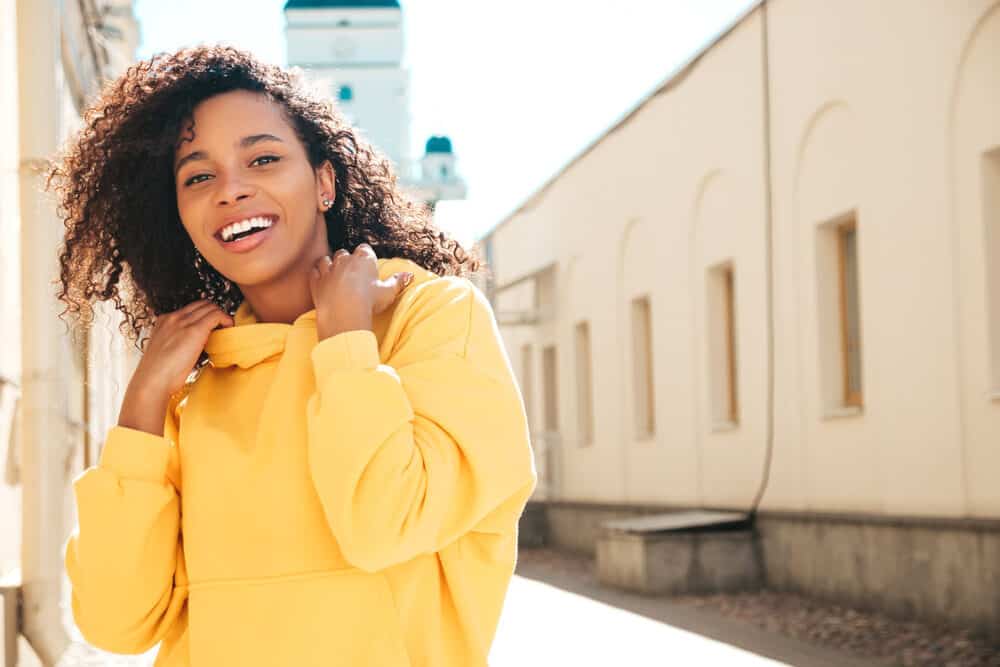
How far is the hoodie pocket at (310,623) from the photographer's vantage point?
2062 mm

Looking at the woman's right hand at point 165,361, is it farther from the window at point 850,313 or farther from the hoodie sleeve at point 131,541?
the window at point 850,313

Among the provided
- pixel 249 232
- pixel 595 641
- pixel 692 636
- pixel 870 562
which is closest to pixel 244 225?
pixel 249 232

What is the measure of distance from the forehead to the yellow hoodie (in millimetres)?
293

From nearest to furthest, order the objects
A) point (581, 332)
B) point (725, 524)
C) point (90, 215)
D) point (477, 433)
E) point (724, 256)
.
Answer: point (477, 433)
point (90, 215)
point (725, 524)
point (724, 256)
point (581, 332)

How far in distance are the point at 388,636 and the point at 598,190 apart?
757 inches

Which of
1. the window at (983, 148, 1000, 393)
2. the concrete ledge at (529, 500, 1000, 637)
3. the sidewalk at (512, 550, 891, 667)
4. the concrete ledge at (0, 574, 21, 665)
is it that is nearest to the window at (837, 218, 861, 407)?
the concrete ledge at (529, 500, 1000, 637)

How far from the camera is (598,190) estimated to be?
21.1 meters

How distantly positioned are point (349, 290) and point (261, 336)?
18 cm

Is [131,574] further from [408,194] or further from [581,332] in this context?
[581,332]

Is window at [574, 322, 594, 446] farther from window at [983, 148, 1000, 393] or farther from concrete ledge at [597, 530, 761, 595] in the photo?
window at [983, 148, 1000, 393]

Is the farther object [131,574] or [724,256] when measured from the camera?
[724,256]

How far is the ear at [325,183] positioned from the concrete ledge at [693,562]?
11.4 meters

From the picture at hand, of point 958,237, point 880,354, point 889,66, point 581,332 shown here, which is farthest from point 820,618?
point 581,332

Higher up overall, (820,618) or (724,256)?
(724,256)
